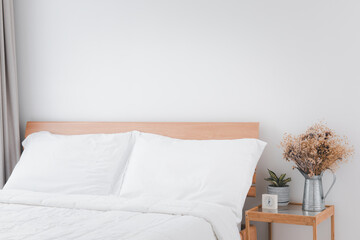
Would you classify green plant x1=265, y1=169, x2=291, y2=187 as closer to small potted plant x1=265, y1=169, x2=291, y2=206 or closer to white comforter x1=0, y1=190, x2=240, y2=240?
small potted plant x1=265, y1=169, x2=291, y2=206

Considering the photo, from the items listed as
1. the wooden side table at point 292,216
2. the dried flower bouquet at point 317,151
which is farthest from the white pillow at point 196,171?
the dried flower bouquet at point 317,151

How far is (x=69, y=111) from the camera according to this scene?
3598 millimetres

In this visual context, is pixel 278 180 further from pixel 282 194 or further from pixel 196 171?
pixel 196 171

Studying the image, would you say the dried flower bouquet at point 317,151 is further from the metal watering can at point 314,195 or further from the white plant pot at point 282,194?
the white plant pot at point 282,194

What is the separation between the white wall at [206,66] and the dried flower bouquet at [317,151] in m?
0.08

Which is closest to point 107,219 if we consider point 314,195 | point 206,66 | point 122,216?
point 122,216

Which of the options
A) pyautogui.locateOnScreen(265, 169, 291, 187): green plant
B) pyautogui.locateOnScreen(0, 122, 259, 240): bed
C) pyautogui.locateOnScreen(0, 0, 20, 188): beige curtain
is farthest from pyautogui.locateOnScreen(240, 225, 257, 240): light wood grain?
pyautogui.locateOnScreen(0, 0, 20, 188): beige curtain

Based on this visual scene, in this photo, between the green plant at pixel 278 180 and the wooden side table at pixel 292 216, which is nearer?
the wooden side table at pixel 292 216

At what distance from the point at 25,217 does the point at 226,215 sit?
3.31 feet

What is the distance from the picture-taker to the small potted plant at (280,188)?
2.76 metres

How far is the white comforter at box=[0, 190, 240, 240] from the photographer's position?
77.2 inches

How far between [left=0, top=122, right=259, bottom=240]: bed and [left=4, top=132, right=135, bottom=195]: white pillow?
0.38 ft

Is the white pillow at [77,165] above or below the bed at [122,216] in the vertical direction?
above

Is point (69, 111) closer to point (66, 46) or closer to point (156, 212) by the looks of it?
point (66, 46)
